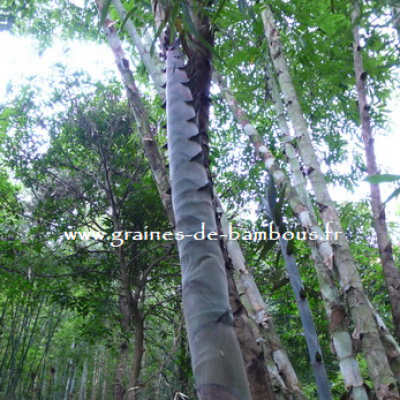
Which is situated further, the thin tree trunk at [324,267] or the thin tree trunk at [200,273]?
the thin tree trunk at [324,267]

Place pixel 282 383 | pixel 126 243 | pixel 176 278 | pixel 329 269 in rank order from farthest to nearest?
pixel 176 278, pixel 126 243, pixel 329 269, pixel 282 383

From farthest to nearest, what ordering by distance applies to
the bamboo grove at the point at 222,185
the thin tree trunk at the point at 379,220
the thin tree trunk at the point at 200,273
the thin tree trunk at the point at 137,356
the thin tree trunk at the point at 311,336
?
the thin tree trunk at the point at 137,356, the thin tree trunk at the point at 379,220, the thin tree trunk at the point at 311,336, the bamboo grove at the point at 222,185, the thin tree trunk at the point at 200,273

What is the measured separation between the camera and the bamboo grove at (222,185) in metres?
0.88

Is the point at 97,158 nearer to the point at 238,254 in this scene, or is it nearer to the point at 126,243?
the point at 126,243

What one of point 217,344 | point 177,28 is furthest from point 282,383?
point 177,28

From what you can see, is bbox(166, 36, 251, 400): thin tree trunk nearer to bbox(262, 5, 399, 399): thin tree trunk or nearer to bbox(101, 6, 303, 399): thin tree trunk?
bbox(101, 6, 303, 399): thin tree trunk

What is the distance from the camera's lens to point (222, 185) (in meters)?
4.94

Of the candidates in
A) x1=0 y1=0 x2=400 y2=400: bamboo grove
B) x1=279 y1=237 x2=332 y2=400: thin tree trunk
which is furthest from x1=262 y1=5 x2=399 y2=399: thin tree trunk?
x1=279 y1=237 x2=332 y2=400: thin tree trunk

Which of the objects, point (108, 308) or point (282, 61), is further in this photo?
point (108, 308)

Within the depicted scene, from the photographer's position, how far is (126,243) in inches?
182

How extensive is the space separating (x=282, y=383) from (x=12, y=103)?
4.51 m

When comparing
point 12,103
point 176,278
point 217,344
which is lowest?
point 217,344

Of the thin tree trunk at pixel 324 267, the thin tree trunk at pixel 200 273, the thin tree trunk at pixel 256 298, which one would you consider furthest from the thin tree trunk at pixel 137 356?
the thin tree trunk at pixel 200 273

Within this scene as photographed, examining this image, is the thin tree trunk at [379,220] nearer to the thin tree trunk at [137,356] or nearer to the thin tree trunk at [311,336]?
the thin tree trunk at [311,336]
